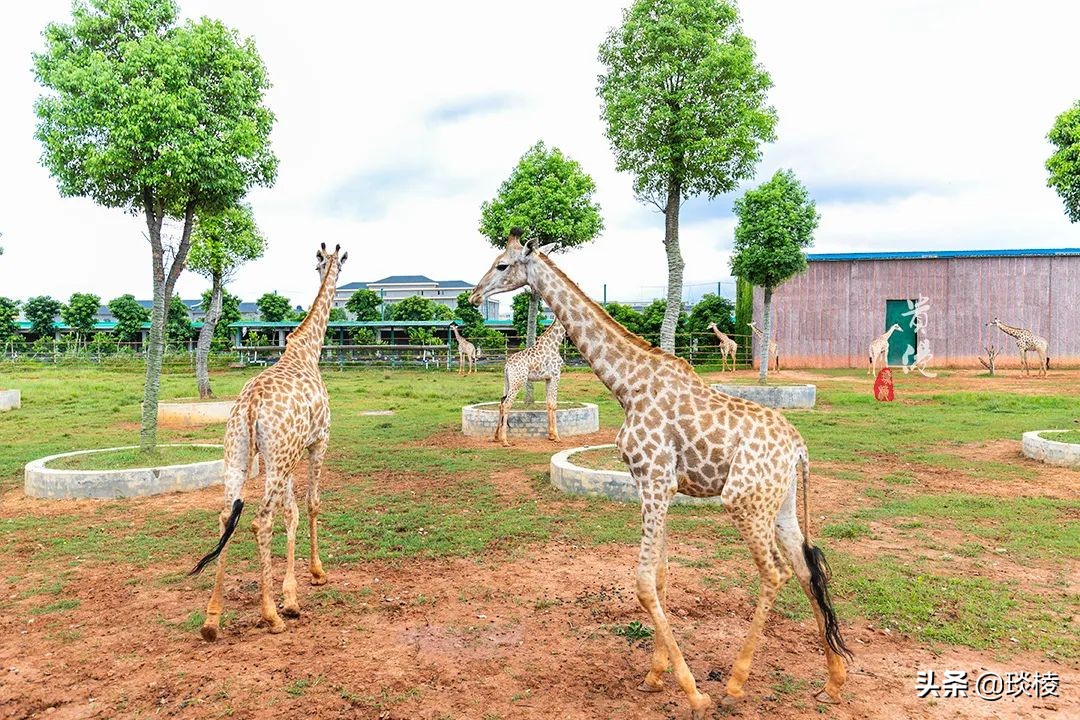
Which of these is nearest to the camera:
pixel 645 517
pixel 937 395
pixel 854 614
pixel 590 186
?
pixel 645 517

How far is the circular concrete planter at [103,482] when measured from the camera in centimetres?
900

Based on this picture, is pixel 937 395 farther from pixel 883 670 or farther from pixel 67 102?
pixel 67 102

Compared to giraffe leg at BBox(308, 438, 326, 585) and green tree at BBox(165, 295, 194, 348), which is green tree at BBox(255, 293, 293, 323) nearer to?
green tree at BBox(165, 295, 194, 348)

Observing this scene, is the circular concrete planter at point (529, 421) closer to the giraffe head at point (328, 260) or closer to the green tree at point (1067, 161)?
the giraffe head at point (328, 260)

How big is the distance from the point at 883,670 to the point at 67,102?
1271 cm

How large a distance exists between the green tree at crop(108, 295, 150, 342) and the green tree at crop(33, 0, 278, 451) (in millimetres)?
48018

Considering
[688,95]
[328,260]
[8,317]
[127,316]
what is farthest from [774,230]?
[8,317]

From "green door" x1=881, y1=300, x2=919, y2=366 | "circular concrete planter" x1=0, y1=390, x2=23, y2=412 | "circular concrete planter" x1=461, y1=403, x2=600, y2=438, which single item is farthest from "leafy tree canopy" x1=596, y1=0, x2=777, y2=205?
"green door" x1=881, y1=300, x2=919, y2=366

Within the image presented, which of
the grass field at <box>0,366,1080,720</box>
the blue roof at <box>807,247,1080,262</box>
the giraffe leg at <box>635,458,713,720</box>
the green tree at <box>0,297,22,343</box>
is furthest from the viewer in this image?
the green tree at <box>0,297,22,343</box>

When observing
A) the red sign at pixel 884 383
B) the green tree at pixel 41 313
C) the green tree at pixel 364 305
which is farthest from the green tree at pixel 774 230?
the green tree at pixel 41 313

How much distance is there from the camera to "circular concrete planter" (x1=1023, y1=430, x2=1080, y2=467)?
34.7 ft

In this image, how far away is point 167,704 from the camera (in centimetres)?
403

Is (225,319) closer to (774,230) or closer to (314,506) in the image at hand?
(774,230)

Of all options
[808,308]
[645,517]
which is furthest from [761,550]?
[808,308]
